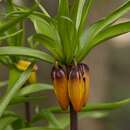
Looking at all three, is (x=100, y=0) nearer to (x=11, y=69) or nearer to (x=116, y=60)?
(x=116, y=60)

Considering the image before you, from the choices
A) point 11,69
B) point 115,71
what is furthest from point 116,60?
point 11,69

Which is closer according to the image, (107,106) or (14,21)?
(14,21)

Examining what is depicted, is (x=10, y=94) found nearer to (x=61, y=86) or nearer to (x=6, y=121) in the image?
(x=61, y=86)

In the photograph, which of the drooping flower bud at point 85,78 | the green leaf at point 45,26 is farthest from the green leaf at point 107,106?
the green leaf at point 45,26

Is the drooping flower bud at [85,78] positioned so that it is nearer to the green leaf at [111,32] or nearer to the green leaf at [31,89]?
the green leaf at [111,32]

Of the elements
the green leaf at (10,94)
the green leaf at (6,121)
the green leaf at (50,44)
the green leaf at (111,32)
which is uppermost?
the green leaf at (111,32)

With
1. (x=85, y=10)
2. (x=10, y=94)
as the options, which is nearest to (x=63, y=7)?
(x=85, y=10)
